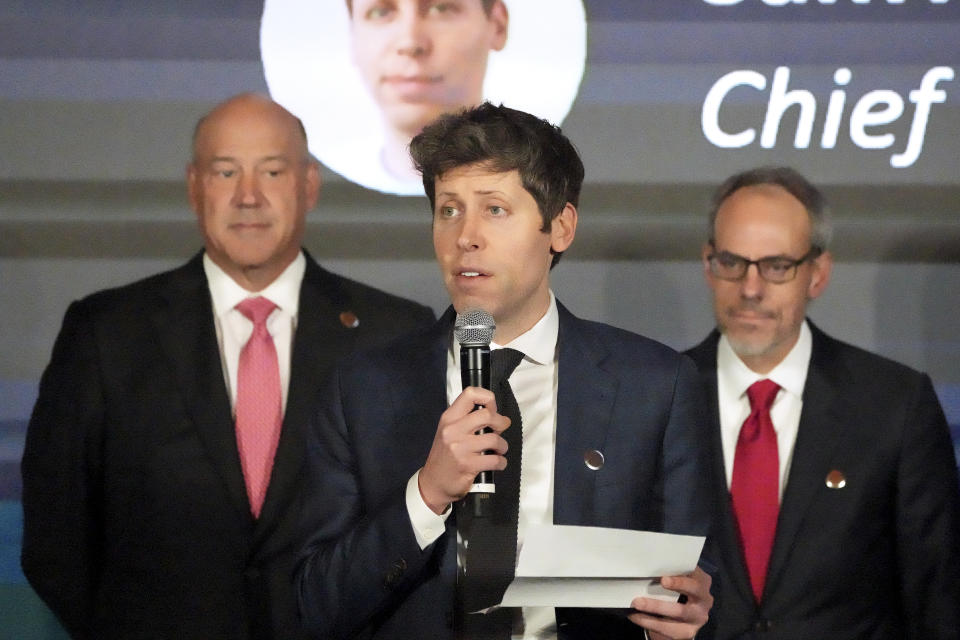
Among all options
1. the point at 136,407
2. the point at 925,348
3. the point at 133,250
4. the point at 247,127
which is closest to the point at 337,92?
the point at 247,127

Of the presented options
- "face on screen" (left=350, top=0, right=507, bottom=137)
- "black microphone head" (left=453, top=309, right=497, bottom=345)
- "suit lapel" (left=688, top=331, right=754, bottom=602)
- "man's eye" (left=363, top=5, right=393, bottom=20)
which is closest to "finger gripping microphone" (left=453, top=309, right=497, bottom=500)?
"black microphone head" (left=453, top=309, right=497, bottom=345)

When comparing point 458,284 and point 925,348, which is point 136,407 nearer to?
point 458,284

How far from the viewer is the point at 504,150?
2.55 metres

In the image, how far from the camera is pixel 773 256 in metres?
3.82

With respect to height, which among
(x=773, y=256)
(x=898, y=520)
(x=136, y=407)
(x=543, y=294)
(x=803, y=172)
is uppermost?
(x=803, y=172)

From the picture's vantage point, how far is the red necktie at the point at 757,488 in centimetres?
360

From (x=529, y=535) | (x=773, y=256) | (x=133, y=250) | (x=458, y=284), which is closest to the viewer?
(x=529, y=535)

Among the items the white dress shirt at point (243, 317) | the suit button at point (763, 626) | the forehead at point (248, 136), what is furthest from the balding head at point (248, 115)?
the suit button at point (763, 626)

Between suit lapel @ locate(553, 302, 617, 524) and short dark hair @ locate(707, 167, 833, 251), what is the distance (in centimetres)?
149

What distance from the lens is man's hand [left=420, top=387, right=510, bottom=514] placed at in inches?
83.6

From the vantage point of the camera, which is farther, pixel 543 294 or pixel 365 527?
pixel 543 294

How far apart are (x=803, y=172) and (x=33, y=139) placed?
2.46 meters

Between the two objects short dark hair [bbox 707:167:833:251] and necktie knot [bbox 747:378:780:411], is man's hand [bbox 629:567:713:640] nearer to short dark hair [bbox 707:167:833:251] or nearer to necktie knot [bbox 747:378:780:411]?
necktie knot [bbox 747:378:780:411]

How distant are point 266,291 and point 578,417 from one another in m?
1.63
